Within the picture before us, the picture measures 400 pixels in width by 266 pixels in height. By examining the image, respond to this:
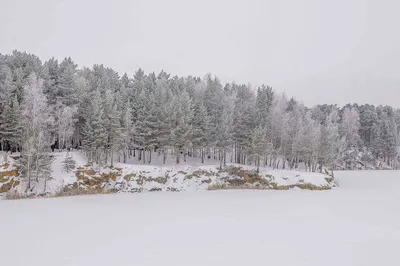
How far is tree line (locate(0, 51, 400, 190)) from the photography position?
134ft

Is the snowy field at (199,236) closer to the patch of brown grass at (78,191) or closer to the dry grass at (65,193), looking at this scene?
the dry grass at (65,193)

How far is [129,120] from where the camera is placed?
1935 inches

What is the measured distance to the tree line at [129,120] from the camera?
40750mm

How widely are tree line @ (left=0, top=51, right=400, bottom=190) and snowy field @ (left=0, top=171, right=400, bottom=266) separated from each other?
785 inches

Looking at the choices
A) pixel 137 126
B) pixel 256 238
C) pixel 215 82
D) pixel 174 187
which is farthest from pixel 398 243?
pixel 215 82

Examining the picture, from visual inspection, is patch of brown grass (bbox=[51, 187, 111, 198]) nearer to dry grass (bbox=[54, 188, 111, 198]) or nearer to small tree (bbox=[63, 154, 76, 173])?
dry grass (bbox=[54, 188, 111, 198])

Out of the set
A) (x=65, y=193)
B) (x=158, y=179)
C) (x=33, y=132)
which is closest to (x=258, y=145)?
(x=158, y=179)

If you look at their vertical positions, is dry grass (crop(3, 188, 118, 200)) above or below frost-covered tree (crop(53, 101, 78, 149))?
below

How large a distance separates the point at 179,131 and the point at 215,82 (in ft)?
63.4

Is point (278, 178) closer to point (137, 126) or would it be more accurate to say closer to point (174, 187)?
point (174, 187)

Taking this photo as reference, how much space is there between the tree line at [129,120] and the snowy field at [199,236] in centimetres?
1995

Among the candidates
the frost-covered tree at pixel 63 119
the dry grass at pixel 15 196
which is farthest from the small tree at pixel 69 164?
the dry grass at pixel 15 196

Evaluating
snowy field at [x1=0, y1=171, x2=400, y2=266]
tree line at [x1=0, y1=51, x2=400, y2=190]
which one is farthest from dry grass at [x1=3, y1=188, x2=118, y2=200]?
snowy field at [x1=0, y1=171, x2=400, y2=266]

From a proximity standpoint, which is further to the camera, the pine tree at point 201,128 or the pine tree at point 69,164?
the pine tree at point 201,128
